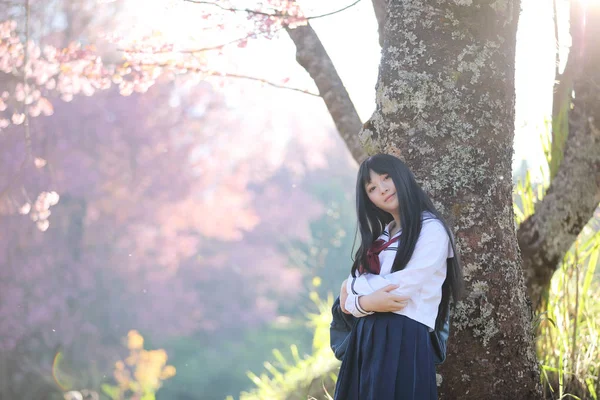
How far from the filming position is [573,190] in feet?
10.8

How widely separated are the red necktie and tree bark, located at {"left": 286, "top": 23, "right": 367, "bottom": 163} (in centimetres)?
172

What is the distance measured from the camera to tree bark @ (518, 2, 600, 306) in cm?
325

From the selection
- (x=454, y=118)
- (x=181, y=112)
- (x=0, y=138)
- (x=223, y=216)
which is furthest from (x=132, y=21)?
(x=454, y=118)

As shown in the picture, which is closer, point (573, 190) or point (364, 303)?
point (364, 303)

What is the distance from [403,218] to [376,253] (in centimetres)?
14

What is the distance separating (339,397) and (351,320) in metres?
0.24

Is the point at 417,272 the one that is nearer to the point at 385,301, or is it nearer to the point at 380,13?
the point at 385,301

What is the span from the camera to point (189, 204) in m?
10.2

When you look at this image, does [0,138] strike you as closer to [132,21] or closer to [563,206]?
[132,21]

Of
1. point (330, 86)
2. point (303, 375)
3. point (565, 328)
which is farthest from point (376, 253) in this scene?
point (303, 375)

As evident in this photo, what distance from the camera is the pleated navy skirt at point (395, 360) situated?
6.04 feet

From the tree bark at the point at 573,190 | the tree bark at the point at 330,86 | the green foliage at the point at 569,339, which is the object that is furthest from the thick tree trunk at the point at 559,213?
the tree bark at the point at 330,86

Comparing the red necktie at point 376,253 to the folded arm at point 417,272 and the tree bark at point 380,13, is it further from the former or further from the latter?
the tree bark at point 380,13

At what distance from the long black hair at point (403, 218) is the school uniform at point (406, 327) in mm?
31
